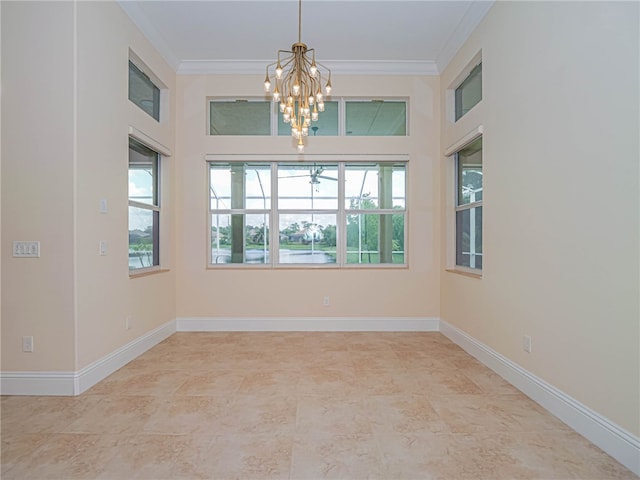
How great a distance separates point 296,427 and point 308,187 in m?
3.24

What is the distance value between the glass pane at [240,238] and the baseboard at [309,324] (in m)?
0.79

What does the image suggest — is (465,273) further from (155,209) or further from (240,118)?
(155,209)

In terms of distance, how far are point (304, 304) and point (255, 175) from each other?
182cm

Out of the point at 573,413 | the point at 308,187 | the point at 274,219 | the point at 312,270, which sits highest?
the point at 308,187

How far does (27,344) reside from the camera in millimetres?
2809

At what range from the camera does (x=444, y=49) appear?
14.3 ft

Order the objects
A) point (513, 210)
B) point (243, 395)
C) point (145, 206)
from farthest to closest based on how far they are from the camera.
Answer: point (145, 206)
point (513, 210)
point (243, 395)

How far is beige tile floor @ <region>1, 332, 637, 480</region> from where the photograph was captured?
192 cm

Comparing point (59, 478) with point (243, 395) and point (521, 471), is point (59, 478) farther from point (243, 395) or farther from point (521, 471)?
point (521, 471)

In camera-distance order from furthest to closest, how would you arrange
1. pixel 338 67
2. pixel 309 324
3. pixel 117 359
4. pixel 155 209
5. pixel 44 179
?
pixel 309 324 → pixel 338 67 → pixel 155 209 → pixel 117 359 → pixel 44 179

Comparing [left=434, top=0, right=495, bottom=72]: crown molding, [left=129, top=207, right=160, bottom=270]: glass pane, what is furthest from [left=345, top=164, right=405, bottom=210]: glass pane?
[left=129, top=207, right=160, bottom=270]: glass pane

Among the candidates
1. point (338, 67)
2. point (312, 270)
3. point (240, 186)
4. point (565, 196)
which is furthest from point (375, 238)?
point (565, 196)

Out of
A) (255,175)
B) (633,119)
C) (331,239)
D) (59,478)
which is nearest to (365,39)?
(255,175)

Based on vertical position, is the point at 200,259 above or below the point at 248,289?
above
